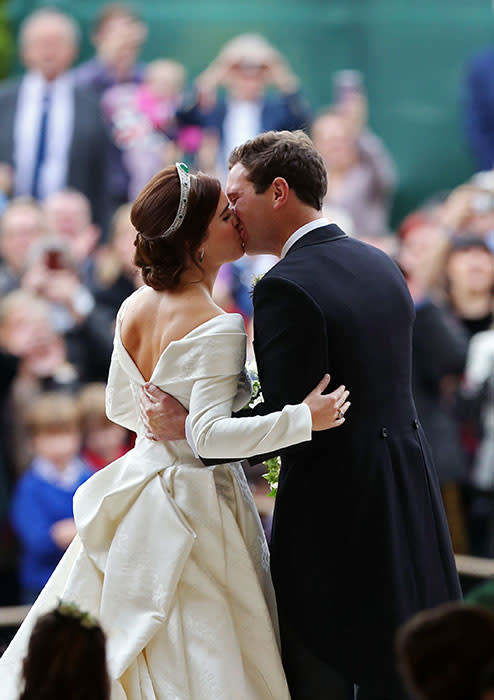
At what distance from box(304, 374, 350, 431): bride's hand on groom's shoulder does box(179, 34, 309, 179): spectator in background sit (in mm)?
5926

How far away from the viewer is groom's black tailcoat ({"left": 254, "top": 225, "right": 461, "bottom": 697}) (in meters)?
3.09

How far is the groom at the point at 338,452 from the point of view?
10.2ft

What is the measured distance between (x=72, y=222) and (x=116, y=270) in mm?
964

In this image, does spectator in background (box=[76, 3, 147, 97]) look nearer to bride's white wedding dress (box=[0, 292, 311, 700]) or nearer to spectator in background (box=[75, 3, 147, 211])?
spectator in background (box=[75, 3, 147, 211])

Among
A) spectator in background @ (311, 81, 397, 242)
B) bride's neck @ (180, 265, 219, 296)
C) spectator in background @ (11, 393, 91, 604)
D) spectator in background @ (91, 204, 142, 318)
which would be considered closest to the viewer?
Result: bride's neck @ (180, 265, 219, 296)

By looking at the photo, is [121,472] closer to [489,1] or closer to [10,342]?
[10,342]

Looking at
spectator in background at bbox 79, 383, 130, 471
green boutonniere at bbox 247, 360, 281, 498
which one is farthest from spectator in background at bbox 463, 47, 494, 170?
green boutonniere at bbox 247, 360, 281, 498

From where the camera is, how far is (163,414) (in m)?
3.27

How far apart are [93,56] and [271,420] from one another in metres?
7.38

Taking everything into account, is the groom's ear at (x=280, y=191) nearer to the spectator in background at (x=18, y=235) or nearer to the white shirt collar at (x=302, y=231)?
the white shirt collar at (x=302, y=231)

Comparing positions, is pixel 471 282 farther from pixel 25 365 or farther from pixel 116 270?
pixel 25 365

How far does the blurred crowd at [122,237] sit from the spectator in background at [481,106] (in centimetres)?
2

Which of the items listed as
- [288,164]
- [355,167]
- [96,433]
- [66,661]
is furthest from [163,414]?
[355,167]

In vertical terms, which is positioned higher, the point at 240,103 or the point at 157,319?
the point at 240,103
